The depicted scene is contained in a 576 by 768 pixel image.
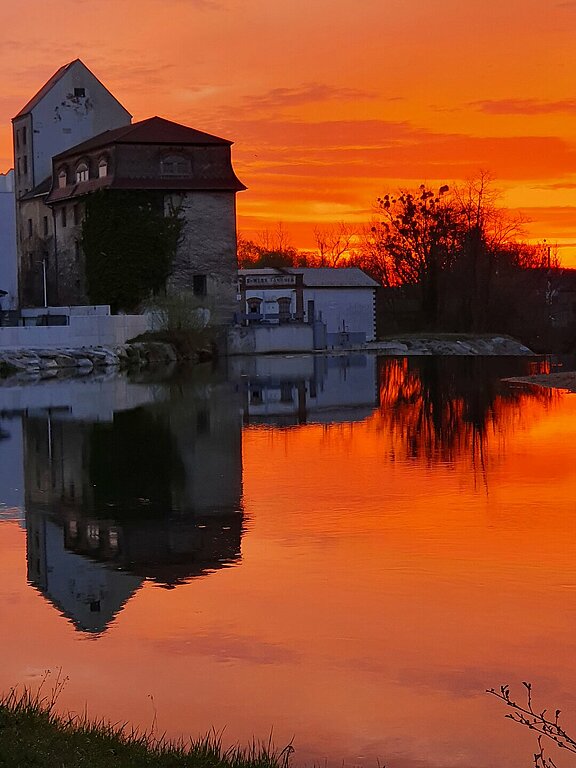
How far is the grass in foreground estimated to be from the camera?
6496 millimetres

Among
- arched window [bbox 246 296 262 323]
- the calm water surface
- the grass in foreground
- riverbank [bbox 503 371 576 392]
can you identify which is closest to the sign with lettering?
arched window [bbox 246 296 262 323]

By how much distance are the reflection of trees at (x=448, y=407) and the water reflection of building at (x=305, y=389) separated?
74cm

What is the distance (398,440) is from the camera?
Result: 23.7m

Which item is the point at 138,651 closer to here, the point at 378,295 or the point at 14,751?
the point at 14,751

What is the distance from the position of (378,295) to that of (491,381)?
53.9m

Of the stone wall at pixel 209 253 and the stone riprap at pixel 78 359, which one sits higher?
the stone wall at pixel 209 253

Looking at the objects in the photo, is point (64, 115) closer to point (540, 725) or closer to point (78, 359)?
point (78, 359)

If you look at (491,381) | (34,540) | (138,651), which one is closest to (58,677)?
(138,651)

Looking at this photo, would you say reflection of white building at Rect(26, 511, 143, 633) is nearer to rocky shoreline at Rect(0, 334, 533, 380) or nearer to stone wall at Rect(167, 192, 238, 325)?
rocky shoreline at Rect(0, 334, 533, 380)

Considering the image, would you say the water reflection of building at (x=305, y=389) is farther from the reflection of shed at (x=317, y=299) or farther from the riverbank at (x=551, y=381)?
the reflection of shed at (x=317, y=299)

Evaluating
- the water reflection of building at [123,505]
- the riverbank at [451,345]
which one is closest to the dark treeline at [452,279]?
the riverbank at [451,345]

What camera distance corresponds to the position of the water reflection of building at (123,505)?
11805 millimetres

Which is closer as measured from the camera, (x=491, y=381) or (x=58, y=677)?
(x=58, y=677)

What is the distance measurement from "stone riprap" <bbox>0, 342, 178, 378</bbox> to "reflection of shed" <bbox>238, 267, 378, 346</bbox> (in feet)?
38.9
